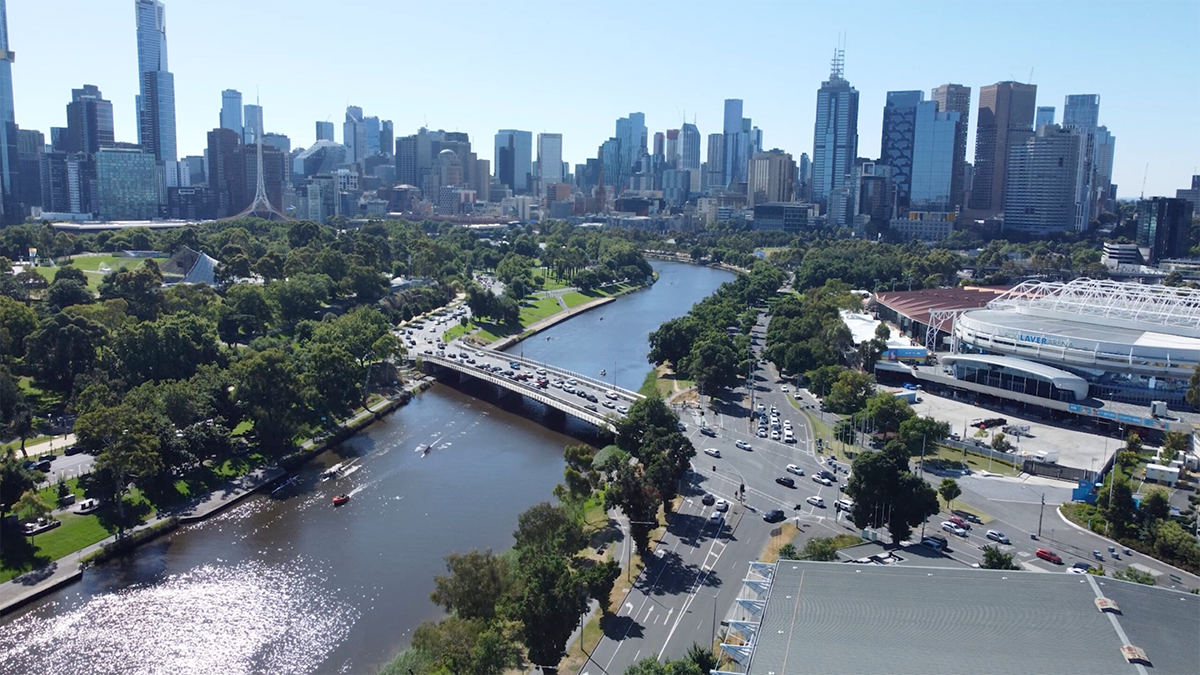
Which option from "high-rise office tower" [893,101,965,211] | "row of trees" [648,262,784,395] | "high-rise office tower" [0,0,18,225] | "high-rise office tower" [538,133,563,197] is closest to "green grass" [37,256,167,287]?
"row of trees" [648,262,784,395]

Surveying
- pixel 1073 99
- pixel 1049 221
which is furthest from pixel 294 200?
pixel 1073 99

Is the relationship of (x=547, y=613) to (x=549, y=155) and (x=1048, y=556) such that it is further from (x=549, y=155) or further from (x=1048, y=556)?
(x=549, y=155)

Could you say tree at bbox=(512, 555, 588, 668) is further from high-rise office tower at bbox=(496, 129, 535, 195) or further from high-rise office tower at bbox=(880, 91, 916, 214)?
high-rise office tower at bbox=(496, 129, 535, 195)

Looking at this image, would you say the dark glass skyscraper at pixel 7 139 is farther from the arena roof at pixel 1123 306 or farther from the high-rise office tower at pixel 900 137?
the high-rise office tower at pixel 900 137

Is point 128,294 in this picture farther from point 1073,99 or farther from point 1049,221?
point 1073,99

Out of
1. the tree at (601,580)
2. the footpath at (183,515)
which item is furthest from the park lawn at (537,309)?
the tree at (601,580)

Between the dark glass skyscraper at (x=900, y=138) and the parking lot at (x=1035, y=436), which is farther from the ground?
the dark glass skyscraper at (x=900, y=138)
